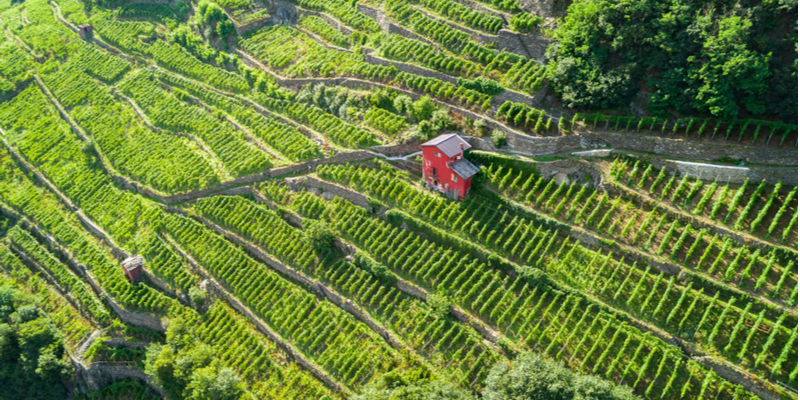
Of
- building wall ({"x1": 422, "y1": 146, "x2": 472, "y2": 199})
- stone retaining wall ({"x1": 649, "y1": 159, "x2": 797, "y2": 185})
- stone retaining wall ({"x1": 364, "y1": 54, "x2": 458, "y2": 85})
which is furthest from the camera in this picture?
stone retaining wall ({"x1": 364, "y1": 54, "x2": 458, "y2": 85})

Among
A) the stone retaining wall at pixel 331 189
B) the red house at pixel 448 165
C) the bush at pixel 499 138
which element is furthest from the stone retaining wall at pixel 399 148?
the bush at pixel 499 138

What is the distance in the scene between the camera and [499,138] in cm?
4012

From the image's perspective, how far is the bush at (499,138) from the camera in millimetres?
40153

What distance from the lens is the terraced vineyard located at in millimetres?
31750

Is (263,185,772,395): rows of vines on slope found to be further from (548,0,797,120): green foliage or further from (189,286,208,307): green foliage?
(548,0,797,120): green foliage

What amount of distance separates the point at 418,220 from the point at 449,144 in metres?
6.58

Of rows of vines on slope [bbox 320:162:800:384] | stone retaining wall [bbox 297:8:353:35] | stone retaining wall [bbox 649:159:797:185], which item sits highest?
stone retaining wall [bbox 297:8:353:35]

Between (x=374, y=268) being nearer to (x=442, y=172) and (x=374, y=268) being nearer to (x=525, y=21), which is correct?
(x=442, y=172)

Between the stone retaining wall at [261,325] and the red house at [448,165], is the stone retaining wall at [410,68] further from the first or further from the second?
the stone retaining wall at [261,325]

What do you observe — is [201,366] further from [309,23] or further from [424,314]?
[309,23]

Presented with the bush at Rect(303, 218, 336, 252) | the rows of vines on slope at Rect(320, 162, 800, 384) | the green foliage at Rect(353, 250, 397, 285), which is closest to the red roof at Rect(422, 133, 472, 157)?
the rows of vines on slope at Rect(320, 162, 800, 384)

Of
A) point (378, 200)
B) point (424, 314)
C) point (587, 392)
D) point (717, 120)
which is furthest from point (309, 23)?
point (587, 392)

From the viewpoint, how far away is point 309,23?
2346 inches

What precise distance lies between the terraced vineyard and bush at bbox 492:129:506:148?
93 millimetres
